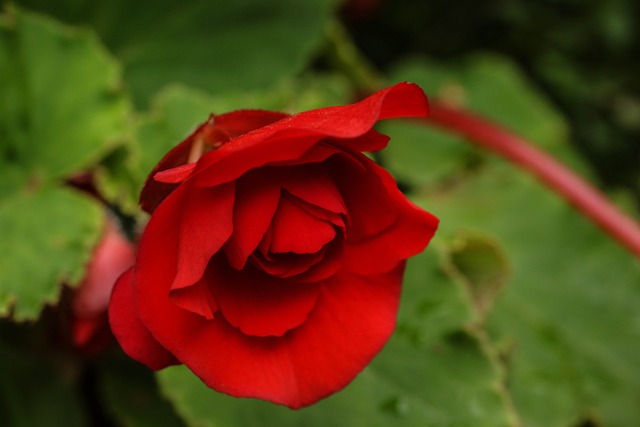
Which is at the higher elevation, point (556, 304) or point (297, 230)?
point (297, 230)

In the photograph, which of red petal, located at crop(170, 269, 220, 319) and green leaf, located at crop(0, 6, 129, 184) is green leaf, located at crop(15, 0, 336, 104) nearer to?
green leaf, located at crop(0, 6, 129, 184)

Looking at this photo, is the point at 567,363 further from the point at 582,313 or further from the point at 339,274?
the point at 339,274

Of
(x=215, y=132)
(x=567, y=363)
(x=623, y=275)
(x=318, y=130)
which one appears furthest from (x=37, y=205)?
(x=623, y=275)

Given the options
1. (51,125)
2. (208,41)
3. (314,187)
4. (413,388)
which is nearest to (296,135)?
(314,187)

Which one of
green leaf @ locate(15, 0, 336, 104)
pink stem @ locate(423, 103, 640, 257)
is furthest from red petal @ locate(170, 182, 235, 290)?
pink stem @ locate(423, 103, 640, 257)

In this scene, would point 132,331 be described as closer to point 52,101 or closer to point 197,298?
point 197,298

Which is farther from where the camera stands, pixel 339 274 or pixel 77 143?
pixel 77 143
